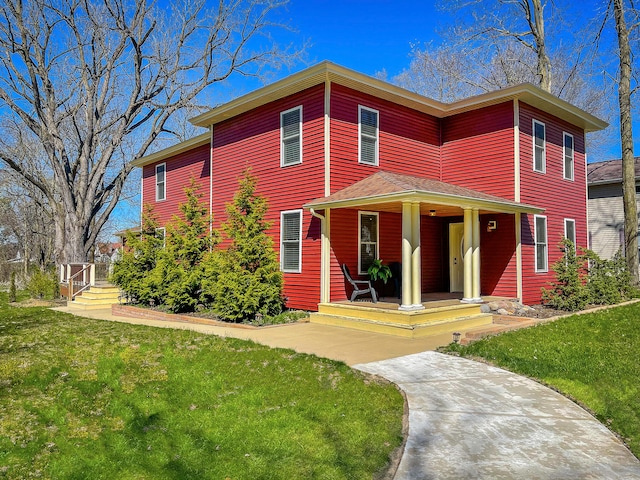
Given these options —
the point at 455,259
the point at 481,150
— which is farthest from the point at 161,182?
the point at 481,150

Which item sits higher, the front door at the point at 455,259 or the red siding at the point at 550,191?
the red siding at the point at 550,191

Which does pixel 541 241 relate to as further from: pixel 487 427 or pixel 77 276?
pixel 77 276

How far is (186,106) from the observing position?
2223 centimetres

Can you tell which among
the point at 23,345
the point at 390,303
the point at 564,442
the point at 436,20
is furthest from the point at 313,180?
the point at 436,20

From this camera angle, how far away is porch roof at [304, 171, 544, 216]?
9.32 metres

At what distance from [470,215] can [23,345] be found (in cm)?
895

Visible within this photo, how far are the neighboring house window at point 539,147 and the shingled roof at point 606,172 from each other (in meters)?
8.20

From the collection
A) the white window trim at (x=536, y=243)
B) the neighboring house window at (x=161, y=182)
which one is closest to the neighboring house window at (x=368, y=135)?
the white window trim at (x=536, y=243)

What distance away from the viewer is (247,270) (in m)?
10.6

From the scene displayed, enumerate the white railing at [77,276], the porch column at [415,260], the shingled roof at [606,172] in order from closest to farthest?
the porch column at [415,260], the white railing at [77,276], the shingled roof at [606,172]

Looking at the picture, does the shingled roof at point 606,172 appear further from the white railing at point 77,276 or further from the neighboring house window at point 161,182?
the white railing at point 77,276

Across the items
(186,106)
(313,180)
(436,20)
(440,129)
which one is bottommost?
(313,180)

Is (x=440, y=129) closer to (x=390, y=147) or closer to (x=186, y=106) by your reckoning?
(x=390, y=147)

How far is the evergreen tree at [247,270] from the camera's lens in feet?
33.6
